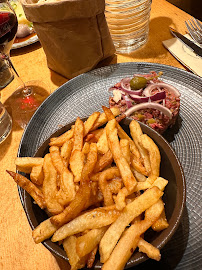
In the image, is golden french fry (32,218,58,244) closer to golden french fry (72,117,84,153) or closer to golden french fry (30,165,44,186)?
golden french fry (30,165,44,186)

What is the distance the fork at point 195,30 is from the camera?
1736mm

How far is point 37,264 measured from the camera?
103 cm

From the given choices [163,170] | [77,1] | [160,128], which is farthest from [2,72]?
[163,170]

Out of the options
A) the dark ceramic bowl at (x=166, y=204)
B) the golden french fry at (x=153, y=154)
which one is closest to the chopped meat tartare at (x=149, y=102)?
the dark ceramic bowl at (x=166, y=204)

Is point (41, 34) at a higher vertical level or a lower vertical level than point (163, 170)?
higher

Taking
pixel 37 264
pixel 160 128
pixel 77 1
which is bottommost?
pixel 37 264

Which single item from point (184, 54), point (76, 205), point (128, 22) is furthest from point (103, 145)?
point (128, 22)

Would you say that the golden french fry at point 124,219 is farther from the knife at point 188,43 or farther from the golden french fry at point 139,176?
the knife at point 188,43

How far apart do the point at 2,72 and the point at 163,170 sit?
1.64 m

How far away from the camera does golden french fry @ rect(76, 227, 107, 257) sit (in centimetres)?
71

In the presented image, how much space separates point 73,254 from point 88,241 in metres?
0.06

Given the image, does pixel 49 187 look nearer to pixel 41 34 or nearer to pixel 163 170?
pixel 163 170

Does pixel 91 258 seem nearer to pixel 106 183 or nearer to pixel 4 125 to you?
pixel 106 183

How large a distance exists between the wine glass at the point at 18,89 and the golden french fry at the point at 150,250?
1112 mm
